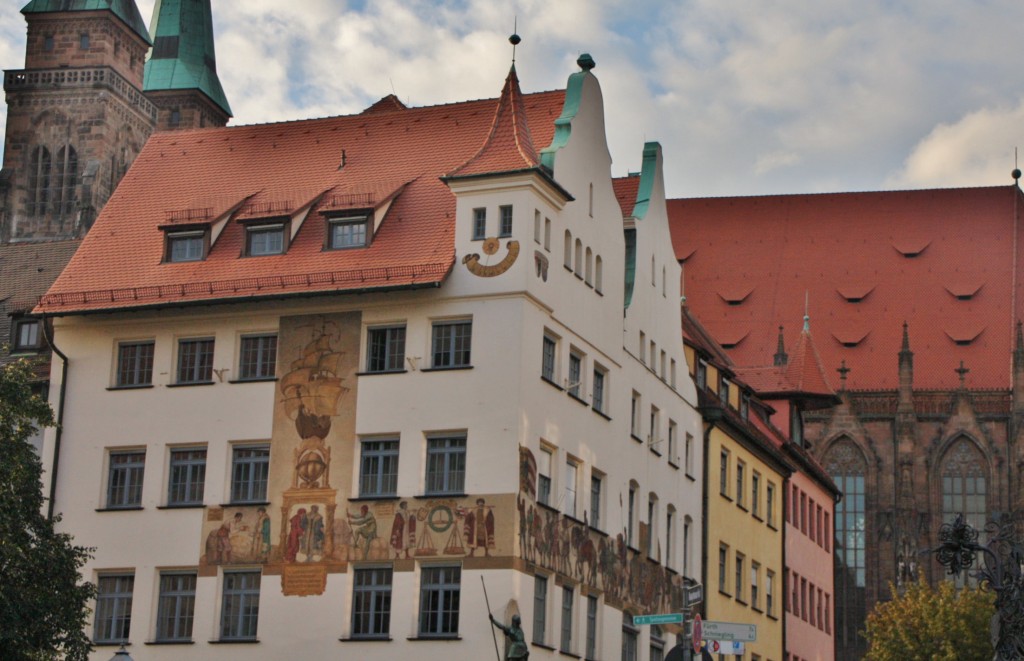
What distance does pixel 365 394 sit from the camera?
3591 centimetres

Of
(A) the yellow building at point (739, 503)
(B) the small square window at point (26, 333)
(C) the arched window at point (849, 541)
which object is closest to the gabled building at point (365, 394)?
(B) the small square window at point (26, 333)

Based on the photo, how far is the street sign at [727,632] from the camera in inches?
1085

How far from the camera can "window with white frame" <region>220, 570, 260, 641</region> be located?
35.7 m

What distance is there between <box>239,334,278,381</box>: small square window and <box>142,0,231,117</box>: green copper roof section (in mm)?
79251

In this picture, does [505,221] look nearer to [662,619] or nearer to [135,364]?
[135,364]

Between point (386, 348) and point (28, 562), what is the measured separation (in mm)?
8749

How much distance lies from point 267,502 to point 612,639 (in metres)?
7.83

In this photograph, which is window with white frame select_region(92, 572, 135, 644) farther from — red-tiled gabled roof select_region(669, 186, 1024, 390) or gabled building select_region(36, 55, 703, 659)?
red-tiled gabled roof select_region(669, 186, 1024, 390)

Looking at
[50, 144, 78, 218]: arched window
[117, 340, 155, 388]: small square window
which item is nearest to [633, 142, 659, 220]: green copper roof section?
[117, 340, 155, 388]: small square window

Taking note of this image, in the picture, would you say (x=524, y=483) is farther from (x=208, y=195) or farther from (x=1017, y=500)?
(x=1017, y=500)

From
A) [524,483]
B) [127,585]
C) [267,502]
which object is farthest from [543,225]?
[127,585]

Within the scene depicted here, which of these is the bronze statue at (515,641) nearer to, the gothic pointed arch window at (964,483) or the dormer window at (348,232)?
the dormer window at (348,232)

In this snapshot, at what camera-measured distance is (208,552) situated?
36312 millimetres

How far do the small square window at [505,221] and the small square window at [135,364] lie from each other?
7.64 meters
